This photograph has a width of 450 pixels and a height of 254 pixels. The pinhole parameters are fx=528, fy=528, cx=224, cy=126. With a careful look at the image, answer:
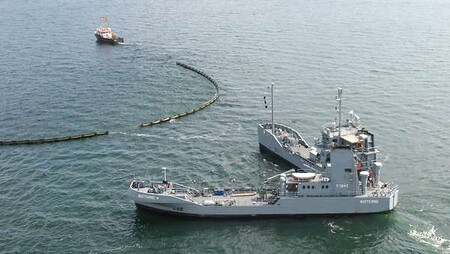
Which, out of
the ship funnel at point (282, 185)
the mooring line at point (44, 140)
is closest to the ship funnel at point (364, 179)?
the ship funnel at point (282, 185)

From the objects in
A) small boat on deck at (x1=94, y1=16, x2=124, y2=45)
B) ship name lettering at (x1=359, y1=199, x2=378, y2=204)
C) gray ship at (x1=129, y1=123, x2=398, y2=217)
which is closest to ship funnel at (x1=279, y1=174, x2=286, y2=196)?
gray ship at (x1=129, y1=123, x2=398, y2=217)

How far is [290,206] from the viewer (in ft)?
249

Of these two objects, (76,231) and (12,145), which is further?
(12,145)

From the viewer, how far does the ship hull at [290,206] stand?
247 feet

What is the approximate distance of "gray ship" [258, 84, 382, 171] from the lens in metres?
79.4

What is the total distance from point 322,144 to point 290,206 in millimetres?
12797

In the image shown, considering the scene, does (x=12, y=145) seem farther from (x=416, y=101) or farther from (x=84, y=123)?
(x=416, y=101)

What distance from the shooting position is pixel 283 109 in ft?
390

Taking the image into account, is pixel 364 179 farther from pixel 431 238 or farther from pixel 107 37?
pixel 107 37

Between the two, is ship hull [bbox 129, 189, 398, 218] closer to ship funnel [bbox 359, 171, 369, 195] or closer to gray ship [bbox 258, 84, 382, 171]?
ship funnel [bbox 359, 171, 369, 195]

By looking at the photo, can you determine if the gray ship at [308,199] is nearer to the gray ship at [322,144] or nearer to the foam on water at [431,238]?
the gray ship at [322,144]

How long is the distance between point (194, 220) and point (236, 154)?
23996mm

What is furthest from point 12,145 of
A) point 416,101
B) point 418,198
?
point 416,101

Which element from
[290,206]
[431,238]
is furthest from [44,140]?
[431,238]
